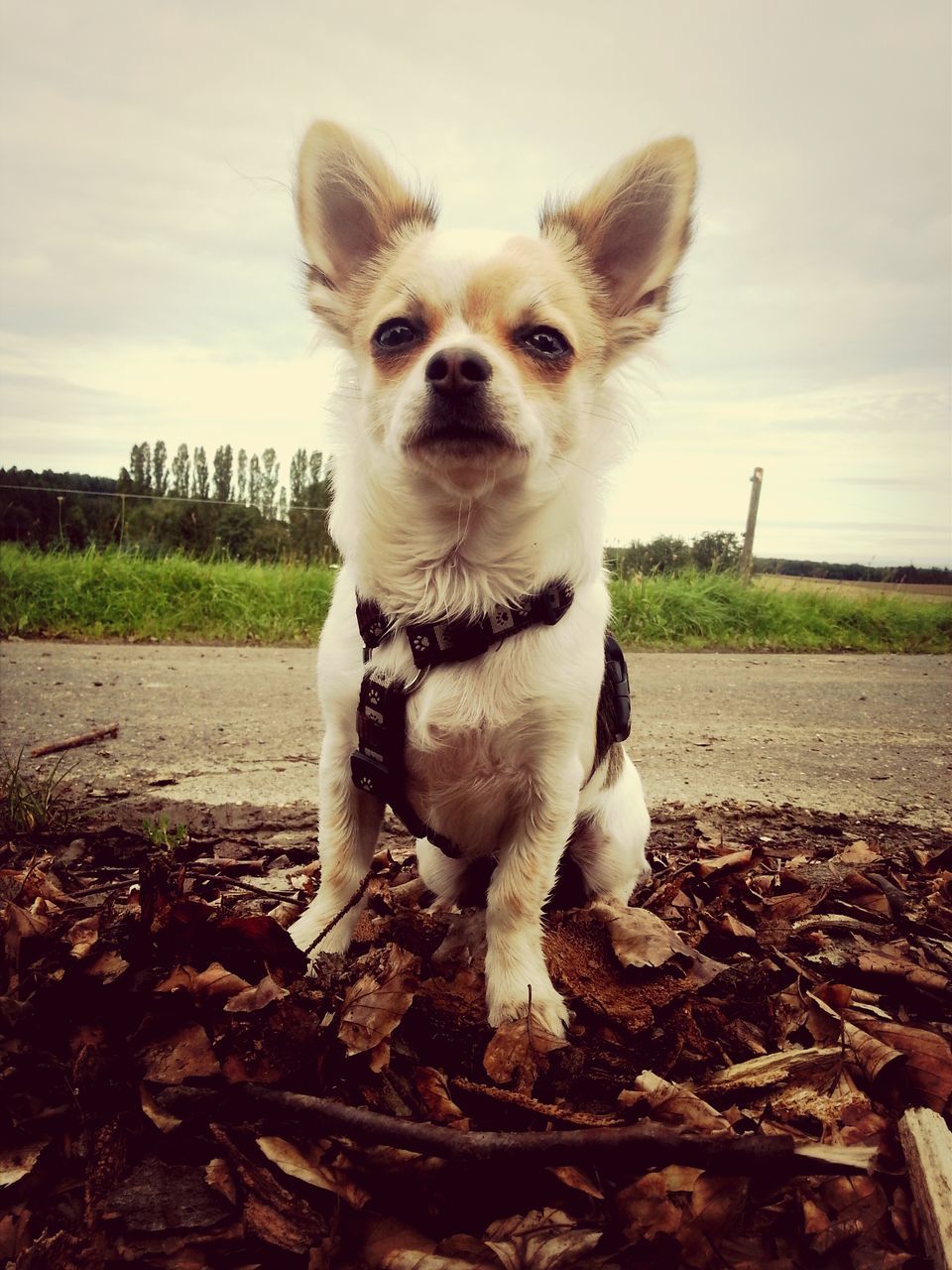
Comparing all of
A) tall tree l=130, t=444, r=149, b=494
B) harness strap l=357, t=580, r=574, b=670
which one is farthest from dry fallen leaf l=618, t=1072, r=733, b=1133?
tall tree l=130, t=444, r=149, b=494

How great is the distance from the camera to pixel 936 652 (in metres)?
8.95

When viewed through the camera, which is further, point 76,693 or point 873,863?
point 76,693

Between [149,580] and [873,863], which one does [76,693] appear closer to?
[149,580]

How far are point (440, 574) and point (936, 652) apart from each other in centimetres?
864

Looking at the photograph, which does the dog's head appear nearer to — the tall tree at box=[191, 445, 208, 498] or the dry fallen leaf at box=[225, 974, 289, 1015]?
the dry fallen leaf at box=[225, 974, 289, 1015]

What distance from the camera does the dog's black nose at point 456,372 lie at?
1790 mm

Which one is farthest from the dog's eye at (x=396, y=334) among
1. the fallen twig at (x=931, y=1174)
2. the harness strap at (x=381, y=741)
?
the fallen twig at (x=931, y=1174)

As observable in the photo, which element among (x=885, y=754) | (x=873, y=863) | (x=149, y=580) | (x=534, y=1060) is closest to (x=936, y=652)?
(x=885, y=754)

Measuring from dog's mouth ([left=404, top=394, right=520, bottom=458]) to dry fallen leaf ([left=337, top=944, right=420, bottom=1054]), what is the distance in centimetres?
110

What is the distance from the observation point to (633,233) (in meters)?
2.36

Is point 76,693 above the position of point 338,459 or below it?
below

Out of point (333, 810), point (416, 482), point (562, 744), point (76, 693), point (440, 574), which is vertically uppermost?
point (416, 482)

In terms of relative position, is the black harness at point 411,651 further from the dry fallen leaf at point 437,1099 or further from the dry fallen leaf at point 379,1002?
the dry fallen leaf at point 437,1099

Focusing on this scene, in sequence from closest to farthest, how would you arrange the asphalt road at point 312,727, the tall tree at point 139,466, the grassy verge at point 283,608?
the asphalt road at point 312,727 → the grassy verge at point 283,608 → the tall tree at point 139,466
